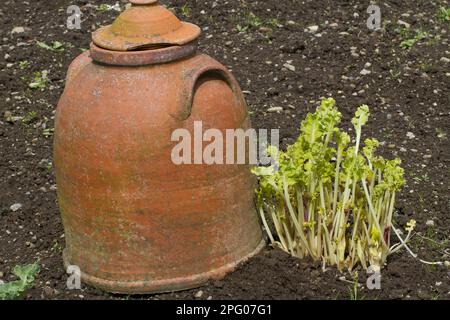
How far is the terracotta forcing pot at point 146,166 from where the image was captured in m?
3.70

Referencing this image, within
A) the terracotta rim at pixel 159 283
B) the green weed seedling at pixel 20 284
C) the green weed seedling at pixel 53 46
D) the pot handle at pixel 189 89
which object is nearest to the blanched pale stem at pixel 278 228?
the terracotta rim at pixel 159 283

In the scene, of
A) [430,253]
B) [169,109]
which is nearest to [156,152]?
[169,109]

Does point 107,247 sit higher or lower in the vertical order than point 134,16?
lower

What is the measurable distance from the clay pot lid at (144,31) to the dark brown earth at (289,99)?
1071 millimetres

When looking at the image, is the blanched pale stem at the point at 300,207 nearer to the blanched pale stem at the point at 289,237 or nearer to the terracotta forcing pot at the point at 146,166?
the blanched pale stem at the point at 289,237

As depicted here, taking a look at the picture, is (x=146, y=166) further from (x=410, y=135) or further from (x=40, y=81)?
(x=40, y=81)

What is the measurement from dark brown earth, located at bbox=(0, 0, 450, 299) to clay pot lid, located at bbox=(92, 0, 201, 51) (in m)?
1.07

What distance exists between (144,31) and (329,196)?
1.10 metres

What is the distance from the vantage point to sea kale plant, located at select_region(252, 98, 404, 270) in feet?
12.7

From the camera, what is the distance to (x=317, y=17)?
6984 mm

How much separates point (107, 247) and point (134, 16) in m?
1.00

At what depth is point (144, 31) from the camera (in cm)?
379

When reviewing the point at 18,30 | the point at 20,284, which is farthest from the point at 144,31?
the point at 18,30
